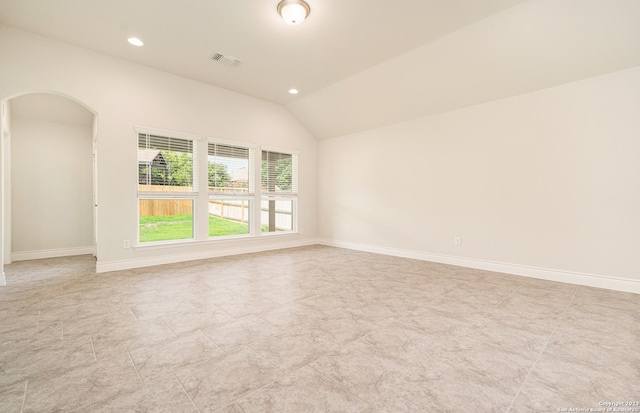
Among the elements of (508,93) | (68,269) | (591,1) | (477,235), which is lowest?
(68,269)

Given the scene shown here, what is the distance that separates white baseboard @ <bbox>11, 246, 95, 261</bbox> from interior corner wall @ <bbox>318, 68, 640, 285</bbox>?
5.64 m

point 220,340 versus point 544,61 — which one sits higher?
point 544,61

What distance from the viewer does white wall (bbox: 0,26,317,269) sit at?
3.53 meters

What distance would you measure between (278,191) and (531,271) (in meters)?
4.71

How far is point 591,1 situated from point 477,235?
2.97 metres

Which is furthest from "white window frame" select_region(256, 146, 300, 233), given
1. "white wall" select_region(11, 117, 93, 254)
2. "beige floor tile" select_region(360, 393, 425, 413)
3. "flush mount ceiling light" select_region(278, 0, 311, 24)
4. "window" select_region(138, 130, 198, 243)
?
"beige floor tile" select_region(360, 393, 425, 413)

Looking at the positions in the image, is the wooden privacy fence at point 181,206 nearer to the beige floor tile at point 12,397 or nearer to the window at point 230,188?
the window at point 230,188

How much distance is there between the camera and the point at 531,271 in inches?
151

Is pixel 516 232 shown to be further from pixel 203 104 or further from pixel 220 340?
pixel 203 104

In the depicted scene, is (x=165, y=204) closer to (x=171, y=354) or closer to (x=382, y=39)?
(x=171, y=354)

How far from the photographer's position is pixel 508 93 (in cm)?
395

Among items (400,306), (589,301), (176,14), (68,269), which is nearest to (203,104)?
(176,14)

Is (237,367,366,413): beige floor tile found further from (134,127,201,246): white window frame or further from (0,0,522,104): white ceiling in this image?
(134,127,201,246): white window frame

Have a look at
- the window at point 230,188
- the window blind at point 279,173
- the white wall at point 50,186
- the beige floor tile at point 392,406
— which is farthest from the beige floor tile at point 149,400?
the white wall at point 50,186
